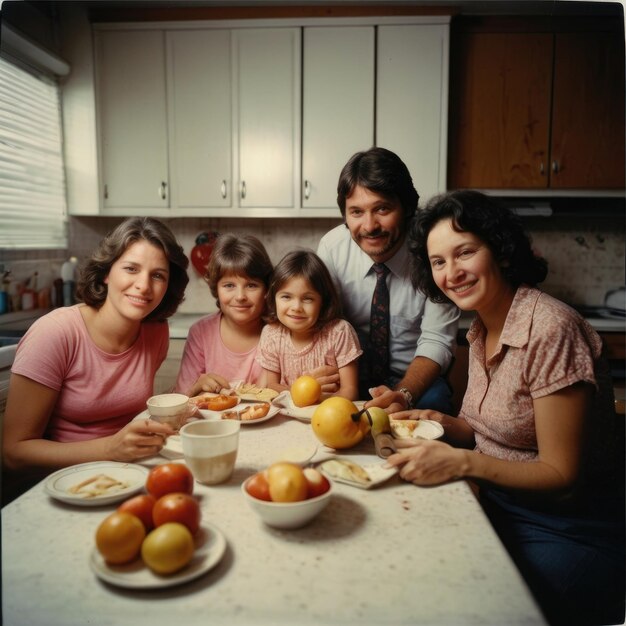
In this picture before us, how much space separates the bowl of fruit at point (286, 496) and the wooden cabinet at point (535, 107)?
79.0 inches

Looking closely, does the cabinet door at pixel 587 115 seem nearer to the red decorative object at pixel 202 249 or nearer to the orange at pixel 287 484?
the red decorative object at pixel 202 249

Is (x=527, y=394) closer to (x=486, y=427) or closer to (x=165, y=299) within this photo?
(x=486, y=427)

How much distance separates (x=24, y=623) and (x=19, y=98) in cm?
149

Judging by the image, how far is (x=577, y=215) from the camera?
2.29 metres

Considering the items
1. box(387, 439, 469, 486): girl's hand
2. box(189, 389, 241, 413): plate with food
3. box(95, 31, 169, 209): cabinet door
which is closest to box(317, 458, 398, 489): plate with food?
box(387, 439, 469, 486): girl's hand

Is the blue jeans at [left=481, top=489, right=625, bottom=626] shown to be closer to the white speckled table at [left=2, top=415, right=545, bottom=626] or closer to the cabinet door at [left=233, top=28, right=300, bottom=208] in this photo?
the white speckled table at [left=2, top=415, right=545, bottom=626]

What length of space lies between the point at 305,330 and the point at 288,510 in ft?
2.69

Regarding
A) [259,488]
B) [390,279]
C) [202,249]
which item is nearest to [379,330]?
[390,279]

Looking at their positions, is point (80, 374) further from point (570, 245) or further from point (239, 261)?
point (570, 245)

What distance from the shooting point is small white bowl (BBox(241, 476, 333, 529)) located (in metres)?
0.57

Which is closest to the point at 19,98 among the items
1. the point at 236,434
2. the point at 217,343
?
the point at 217,343

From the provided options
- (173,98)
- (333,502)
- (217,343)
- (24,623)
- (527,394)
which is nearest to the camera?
(24,623)

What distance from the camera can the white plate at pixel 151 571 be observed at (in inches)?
19.5

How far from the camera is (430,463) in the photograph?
0.74 m
